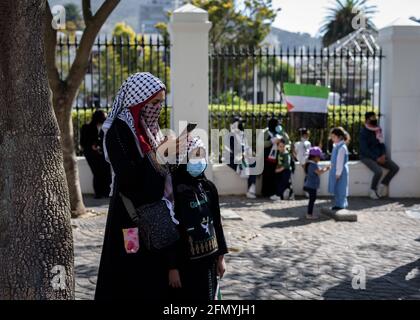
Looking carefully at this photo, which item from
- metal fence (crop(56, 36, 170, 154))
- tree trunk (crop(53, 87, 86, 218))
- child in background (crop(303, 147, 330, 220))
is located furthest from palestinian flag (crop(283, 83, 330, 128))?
tree trunk (crop(53, 87, 86, 218))

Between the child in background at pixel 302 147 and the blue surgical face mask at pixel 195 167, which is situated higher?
the blue surgical face mask at pixel 195 167

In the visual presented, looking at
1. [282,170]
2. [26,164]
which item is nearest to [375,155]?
[282,170]

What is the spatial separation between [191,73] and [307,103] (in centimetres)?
254

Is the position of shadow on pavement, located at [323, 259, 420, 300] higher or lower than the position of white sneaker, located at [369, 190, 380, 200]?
A: higher

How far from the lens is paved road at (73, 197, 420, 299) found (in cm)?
681

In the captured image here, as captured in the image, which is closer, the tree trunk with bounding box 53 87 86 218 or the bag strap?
the bag strap

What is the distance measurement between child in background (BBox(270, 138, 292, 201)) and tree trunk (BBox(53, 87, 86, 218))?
3790 mm

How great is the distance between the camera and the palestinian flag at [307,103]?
1361 centimetres

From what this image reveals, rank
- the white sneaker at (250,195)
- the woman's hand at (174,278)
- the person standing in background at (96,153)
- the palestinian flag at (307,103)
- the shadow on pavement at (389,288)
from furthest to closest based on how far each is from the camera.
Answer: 1. the palestinian flag at (307,103)
2. the white sneaker at (250,195)
3. the person standing in background at (96,153)
4. the shadow on pavement at (389,288)
5. the woman's hand at (174,278)

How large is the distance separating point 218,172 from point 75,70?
153 inches

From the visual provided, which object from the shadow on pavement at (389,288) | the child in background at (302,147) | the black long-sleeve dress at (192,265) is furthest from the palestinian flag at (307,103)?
the black long-sleeve dress at (192,265)

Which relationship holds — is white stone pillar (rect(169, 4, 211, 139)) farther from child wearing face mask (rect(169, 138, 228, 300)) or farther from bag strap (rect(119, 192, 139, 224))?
bag strap (rect(119, 192, 139, 224))

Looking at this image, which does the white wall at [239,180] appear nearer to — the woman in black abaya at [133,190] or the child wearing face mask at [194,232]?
the child wearing face mask at [194,232]

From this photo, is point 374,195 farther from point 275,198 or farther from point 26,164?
point 26,164
